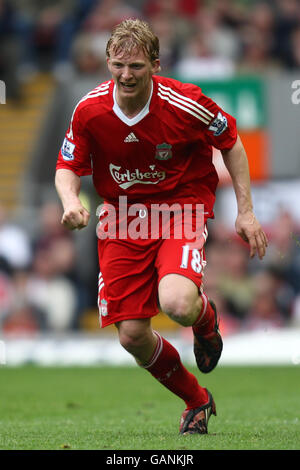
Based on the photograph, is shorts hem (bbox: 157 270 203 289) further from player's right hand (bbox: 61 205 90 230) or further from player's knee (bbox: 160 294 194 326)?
player's right hand (bbox: 61 205 90 230)

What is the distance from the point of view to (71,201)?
579 cm

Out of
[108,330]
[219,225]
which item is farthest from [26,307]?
[219,225]

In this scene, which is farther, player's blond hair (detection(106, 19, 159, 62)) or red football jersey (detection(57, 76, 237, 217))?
red football jersey (detection(57, 76, 237, 217))

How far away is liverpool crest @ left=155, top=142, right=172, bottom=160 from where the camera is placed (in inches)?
240

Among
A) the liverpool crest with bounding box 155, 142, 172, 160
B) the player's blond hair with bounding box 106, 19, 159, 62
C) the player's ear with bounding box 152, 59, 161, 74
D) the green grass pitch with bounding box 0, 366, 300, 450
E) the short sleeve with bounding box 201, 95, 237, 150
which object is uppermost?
the player's blond hair with bounding box 106, 19, 159, 62

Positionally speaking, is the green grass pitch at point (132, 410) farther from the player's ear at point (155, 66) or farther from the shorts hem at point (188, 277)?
the player's ear at point (155, 66)

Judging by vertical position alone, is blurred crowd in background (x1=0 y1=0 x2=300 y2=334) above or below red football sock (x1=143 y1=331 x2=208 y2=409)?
above

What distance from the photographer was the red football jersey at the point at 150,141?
19.8 feet

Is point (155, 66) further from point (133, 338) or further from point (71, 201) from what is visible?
point (133, 338)

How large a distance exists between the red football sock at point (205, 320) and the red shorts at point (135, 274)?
0.76 ft

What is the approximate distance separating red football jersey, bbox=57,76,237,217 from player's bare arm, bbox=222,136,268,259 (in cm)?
9

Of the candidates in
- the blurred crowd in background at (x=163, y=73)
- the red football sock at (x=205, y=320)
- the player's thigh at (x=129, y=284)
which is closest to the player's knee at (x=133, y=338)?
the player's thigh at (x=129, y=284)

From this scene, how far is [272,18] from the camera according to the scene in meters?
16.0

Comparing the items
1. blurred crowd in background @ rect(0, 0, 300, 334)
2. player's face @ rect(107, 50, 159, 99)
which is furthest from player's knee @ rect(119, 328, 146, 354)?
blurred crowd in background @ rect(0, 0, 300, 334)
